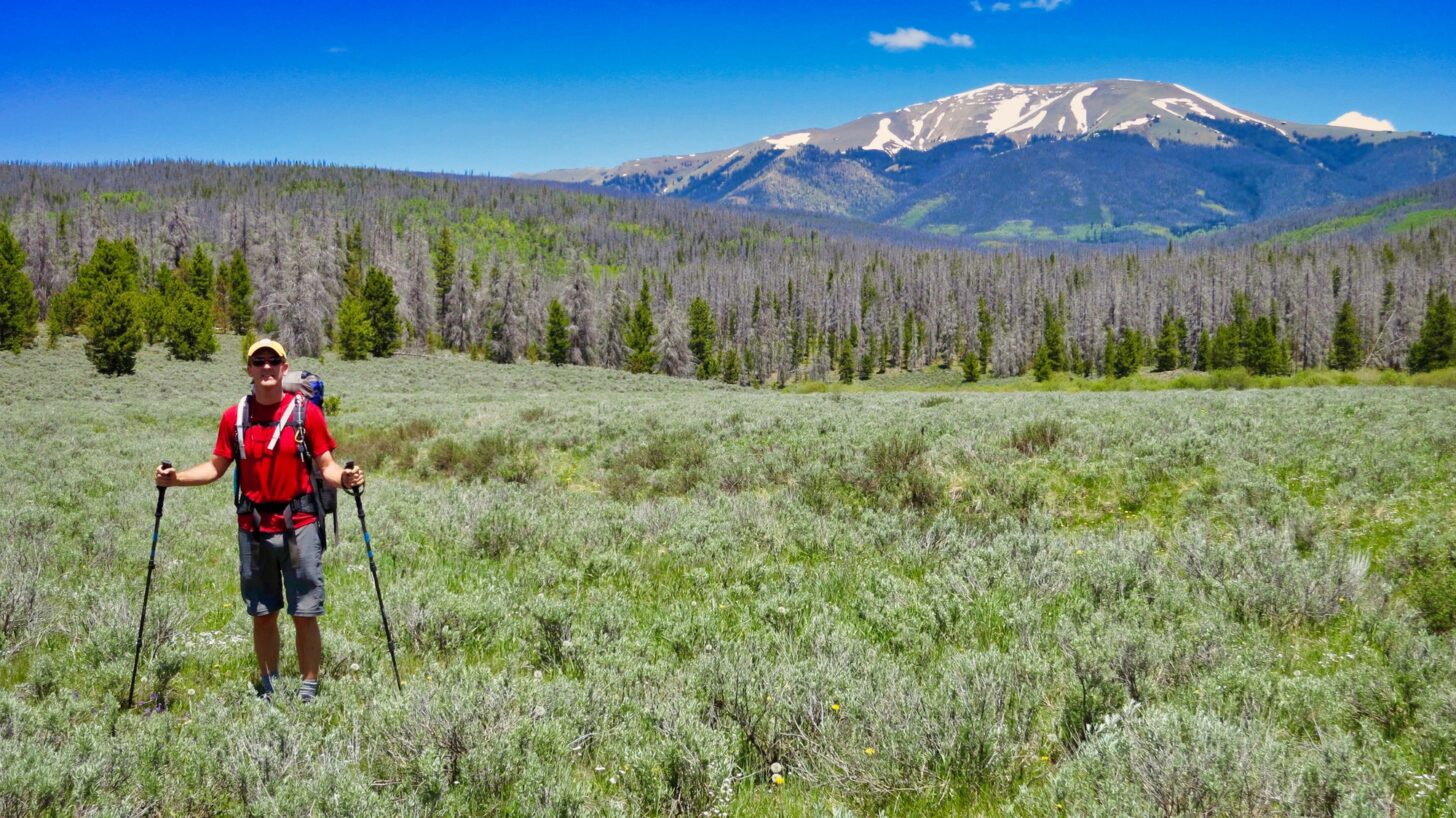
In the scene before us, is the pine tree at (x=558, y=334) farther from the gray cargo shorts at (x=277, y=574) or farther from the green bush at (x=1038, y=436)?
the gray cargo shorts at (x=277, y=574)

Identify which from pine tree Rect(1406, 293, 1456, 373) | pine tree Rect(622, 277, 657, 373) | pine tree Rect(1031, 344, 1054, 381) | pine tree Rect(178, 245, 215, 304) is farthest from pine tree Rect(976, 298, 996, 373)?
pine tree Rect(178, 245, 215, 304)

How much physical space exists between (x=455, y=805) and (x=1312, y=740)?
173 inches

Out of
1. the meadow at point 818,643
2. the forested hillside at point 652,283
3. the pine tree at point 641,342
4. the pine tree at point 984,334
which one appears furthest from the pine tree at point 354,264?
the pine tree at point 984,334

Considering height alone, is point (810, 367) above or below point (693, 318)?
below

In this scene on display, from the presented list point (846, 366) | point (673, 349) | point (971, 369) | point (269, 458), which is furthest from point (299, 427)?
point (971, 369)

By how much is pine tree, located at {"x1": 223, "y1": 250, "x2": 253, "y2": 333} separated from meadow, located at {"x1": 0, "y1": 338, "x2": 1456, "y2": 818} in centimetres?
8004

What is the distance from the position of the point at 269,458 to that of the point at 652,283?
140817 mm

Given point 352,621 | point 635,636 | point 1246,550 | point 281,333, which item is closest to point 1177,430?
point 1246,550

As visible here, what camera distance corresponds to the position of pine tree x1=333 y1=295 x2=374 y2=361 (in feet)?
209

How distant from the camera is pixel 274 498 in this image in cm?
466

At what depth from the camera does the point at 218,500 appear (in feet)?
37.2

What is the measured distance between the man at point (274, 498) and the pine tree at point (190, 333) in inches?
2542

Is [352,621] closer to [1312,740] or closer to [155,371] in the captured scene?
[1312,740]

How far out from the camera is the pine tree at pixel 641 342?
274 ft
